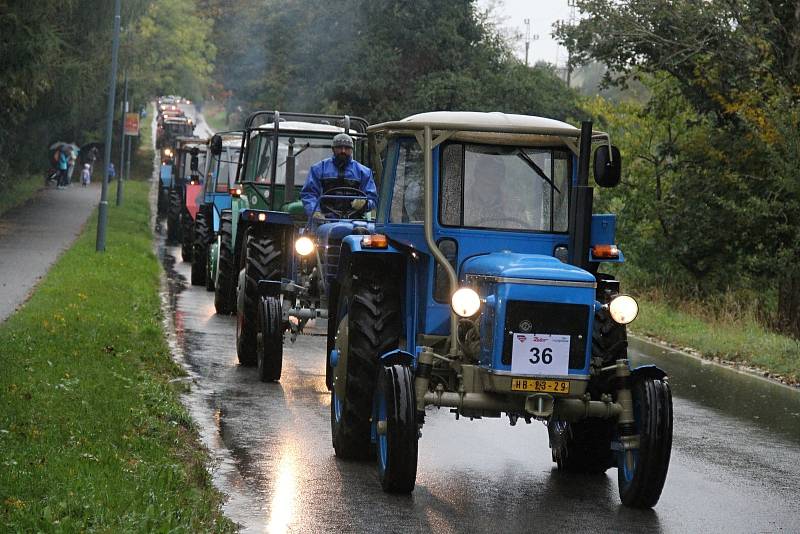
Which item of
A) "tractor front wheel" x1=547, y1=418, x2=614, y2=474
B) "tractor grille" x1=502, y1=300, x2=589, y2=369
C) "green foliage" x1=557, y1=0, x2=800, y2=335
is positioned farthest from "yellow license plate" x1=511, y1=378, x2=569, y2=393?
"green foliage" x1=557, y1=0, x2=800, y2=335

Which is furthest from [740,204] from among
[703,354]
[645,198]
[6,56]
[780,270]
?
[6,56]

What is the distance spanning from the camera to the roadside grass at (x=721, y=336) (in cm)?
1806

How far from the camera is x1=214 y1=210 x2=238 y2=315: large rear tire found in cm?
2050

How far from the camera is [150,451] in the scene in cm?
916

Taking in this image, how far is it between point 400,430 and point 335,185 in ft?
19.3

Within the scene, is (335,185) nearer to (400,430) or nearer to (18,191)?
(400,430)

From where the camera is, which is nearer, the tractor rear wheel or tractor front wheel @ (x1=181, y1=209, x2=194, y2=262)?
the tractor rear wheel

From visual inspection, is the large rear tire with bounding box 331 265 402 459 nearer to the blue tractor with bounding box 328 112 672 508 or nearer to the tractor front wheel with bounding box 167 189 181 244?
the blue tractor with bounding box 328 112 672 508

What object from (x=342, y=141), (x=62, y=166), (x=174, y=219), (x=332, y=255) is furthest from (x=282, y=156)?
(x=62, y=166)

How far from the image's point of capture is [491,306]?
8523 millimetres

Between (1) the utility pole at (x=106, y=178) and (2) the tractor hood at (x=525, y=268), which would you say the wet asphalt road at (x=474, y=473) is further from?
(1) the utility pole at (x=106, y=178)

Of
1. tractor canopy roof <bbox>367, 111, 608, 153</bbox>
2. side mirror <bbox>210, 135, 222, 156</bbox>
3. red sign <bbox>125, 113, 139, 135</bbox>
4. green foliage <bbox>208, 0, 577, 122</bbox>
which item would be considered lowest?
tractor canopy roof <bbox>367, 111, 608, 153</bbox>

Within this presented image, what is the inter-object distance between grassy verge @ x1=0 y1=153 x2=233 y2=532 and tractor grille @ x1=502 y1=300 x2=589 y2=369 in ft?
6.53

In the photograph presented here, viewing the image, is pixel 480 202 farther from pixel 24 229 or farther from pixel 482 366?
pixel 24 229
